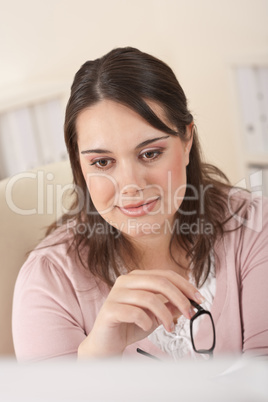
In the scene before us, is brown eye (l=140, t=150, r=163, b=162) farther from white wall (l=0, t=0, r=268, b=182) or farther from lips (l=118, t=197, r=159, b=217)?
white wall (l=0, t=0, r=268, b=182)

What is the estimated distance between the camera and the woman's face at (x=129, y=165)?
476 mm

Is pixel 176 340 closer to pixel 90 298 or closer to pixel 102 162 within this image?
pixel 90 298

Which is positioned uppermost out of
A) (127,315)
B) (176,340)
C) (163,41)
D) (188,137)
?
(163,41)

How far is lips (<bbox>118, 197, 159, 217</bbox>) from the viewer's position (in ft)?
1.66

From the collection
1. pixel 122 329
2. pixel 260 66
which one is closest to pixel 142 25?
pixel 260 66

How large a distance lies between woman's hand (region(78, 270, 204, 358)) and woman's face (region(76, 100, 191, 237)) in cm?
12

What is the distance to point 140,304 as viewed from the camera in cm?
38

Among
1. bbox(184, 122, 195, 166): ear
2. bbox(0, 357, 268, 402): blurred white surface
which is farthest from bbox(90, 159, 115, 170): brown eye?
bbox(0, 357, 268, 402): blurred white surface

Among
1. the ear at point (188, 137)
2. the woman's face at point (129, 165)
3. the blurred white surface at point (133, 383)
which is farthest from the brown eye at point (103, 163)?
the blurred white surface at point (133, 383)

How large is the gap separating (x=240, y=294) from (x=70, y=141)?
253 millimetres

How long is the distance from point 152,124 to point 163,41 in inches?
29.8

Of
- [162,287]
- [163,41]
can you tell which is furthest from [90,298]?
[163,41]

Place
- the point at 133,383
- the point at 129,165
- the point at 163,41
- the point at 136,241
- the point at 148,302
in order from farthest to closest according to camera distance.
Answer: the point at 163,41 < the point at 136,241 < the point at 129,165 < the point at 148,302 < the point at 133,383

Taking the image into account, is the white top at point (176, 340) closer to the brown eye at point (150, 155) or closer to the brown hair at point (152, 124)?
the brown hair at point (152, 124)
